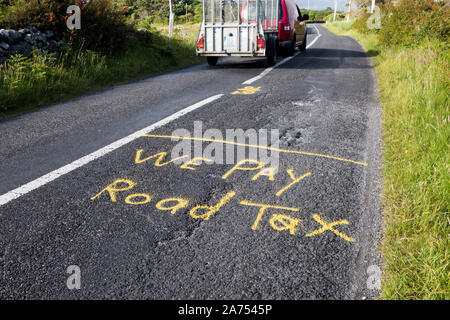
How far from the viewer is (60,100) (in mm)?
7617

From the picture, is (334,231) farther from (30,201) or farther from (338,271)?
(30,201)

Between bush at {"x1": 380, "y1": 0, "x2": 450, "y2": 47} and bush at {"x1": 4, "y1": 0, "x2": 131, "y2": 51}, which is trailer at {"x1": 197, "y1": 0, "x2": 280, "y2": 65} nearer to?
bush at {"x1": 4, "y1": 0, "x2": 131, "y2": 51}

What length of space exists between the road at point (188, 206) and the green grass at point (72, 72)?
1139 mm

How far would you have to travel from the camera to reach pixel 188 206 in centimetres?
333

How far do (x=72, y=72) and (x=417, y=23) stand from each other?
10155 millimetres

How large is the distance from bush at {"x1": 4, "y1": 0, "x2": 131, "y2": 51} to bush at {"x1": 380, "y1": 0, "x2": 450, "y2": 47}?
877 centimetres

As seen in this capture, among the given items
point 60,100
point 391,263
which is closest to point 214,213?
point 391,263

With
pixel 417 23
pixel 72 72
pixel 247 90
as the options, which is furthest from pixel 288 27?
pixel 72 72

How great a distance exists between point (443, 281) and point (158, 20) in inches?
2488

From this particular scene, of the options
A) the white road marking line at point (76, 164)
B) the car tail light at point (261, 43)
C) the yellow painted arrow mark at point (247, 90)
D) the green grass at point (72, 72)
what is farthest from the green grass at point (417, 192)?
the green grass at point (72, 72)

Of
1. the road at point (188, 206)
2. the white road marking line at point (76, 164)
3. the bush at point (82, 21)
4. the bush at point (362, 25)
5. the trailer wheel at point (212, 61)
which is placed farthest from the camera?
the bush at point (362, 25)

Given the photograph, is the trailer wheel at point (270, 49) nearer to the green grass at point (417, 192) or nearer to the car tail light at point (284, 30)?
the car tail light at point (284, 30)

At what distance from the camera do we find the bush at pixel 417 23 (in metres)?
10.9

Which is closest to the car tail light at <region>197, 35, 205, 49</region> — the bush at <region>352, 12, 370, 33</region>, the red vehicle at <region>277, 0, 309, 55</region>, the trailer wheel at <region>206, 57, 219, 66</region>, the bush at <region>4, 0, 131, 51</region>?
the trailer wheel at <region>206, 57, 219, 66</region>
